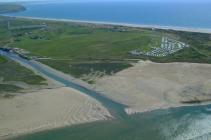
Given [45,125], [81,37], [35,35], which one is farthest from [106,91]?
[35,35]

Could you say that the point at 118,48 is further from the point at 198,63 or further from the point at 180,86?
the point at 180,86

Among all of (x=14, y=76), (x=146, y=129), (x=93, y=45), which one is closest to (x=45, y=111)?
(x=146, y=129)

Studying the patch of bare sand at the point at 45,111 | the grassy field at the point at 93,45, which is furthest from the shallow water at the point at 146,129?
the grassy field at the point at 93,45

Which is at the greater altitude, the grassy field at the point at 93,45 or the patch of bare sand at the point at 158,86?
the grassy field at the point at 93,45

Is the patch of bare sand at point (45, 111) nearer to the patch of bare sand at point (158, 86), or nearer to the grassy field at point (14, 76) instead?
the patch of bare sand at point (158, 86)

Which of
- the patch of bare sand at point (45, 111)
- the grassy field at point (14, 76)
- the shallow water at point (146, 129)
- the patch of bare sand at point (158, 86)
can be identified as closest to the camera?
the shallow water at point (146, 129)

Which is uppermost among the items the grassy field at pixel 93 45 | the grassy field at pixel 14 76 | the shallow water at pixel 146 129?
the grassy field at pixel 93 45

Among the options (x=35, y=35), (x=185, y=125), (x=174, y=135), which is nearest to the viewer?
(x=174, y=135)
